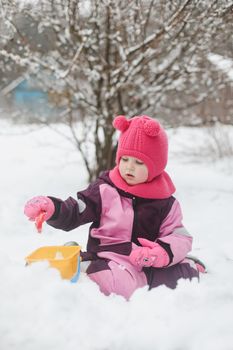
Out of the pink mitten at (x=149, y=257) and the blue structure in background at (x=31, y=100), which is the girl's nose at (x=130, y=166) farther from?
the blue structure in background at (x=31, y=100)

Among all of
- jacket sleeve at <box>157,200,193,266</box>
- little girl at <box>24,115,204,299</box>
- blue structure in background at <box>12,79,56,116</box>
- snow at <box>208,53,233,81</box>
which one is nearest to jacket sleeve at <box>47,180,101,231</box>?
little girl at <box>24,115,204,299</box>

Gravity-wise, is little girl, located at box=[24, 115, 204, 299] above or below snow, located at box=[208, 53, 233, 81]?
below

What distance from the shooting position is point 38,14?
546cm

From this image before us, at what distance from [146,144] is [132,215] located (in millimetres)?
418

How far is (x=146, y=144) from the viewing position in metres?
2.89

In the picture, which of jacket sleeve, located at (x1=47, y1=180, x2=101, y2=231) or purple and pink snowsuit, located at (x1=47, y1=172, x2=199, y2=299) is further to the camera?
jacket sleeve, located at (x1=47, y1=180, x2=101, y2=231)

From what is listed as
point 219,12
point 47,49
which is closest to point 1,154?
point 47,49

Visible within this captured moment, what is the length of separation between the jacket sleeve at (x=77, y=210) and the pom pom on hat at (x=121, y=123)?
375mm

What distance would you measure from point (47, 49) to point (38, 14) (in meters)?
0.86

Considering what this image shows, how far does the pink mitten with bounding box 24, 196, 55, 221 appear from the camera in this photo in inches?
104

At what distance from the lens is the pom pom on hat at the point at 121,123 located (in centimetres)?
299

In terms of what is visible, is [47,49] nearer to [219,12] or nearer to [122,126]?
[219,12]

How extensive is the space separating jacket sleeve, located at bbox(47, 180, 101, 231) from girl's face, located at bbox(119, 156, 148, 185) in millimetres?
191

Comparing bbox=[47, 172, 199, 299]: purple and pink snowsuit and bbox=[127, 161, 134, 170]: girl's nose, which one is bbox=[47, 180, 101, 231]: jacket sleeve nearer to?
bbox=[47, 172, 199, 299]: purple and pink snowsuit
